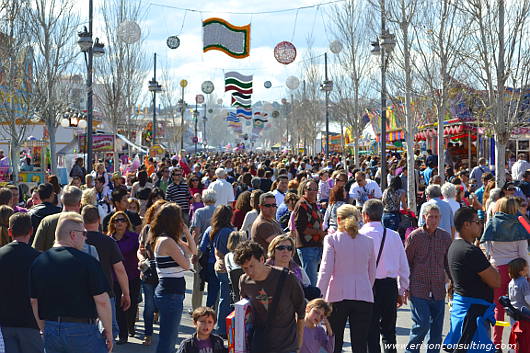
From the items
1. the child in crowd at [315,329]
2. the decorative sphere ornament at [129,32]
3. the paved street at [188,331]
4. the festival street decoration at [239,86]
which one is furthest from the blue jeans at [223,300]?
the festival street decoration at [239,86]

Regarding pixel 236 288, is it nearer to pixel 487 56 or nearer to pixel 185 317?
pixel 185 317

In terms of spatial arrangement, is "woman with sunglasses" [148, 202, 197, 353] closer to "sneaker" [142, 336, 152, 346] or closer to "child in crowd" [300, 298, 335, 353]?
"child in crowd" [300, 298, 335, 353]

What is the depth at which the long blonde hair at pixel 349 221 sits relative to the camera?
22.2 feet

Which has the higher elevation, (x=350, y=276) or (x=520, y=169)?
(x=520, y=169)

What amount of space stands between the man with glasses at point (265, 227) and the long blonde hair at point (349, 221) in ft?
4.28

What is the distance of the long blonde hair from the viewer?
6770mm

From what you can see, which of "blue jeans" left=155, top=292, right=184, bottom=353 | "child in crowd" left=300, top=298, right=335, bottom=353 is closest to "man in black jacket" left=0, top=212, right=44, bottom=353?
"blue jeans" left=155, top=292, right=184, bottom=353

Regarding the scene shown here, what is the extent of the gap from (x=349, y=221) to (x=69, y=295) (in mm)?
2644

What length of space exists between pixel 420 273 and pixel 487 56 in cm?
1015

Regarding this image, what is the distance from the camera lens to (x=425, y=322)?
285 inches

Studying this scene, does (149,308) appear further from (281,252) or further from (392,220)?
(392,220)

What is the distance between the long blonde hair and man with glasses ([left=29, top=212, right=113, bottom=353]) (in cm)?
235

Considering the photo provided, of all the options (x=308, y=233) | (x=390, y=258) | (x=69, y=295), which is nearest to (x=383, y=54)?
(x=308, y=233)

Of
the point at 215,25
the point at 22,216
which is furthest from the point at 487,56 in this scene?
the point at 22,216
